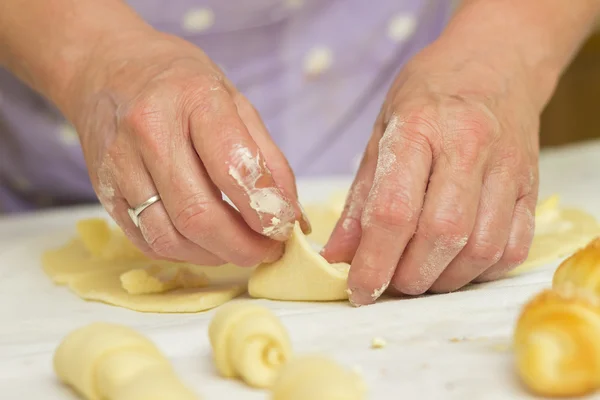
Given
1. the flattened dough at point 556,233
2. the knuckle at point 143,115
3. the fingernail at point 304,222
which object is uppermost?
the knuckle at point 143,115

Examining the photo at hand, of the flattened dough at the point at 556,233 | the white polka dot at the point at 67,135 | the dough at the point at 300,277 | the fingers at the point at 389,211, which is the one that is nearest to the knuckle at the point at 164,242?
the dough at the point at 300,277

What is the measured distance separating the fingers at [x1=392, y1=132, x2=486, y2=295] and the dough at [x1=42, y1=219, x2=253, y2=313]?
250 mm

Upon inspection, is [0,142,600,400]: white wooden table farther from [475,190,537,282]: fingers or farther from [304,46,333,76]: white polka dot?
[304,46,333,76]: white polka dot

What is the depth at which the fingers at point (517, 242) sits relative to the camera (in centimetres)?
90

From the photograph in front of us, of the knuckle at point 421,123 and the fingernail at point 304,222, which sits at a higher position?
the knuckle at point 421,123

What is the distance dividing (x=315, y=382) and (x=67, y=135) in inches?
43.3

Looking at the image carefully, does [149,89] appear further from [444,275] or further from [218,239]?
[444,275]

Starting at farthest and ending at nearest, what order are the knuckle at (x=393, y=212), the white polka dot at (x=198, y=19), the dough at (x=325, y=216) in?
the white polka dot at (x=198, y=19)
the dough at (x=325, y=216)
the knuckle at (x=393, y=212)

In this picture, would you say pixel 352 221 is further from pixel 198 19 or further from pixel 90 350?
pixel 198 19

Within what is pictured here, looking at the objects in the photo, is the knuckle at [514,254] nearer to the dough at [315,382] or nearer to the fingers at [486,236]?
the fingers at [486,236]

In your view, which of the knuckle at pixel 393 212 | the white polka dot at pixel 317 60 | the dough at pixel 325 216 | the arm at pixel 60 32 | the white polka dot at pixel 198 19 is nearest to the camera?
the knuckle at pixel 393 212

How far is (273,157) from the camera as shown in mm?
942

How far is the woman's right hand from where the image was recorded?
33.4 inches

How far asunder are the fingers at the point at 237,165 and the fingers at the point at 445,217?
16 cm
